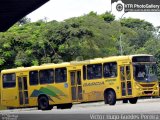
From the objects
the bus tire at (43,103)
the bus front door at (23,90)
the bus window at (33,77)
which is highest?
the bus window at (33,77)

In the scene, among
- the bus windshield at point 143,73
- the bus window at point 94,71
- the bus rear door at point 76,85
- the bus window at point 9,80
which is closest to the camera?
the bus windshield at point 143,73

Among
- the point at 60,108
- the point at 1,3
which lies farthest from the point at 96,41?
the point at 1,3

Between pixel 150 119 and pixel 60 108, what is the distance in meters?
13.9

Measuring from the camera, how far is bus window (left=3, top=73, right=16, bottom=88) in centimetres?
2977

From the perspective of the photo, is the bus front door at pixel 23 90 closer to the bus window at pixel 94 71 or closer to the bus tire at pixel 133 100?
the bus window at pixel 94 71

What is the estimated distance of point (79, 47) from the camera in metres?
42.9

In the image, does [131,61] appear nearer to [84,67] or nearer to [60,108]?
[84,67]

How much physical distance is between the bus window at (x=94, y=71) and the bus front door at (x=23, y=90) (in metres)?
4.49

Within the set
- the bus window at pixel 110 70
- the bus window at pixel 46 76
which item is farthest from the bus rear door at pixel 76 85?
the bus window at pixel 110 70

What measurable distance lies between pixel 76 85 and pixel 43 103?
2.64 metres

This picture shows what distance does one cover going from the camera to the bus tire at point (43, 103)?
28480mm

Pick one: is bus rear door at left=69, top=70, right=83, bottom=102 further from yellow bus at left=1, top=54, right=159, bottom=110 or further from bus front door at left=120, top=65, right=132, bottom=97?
bus front door at left=120, top=65, right=132, bottom=97

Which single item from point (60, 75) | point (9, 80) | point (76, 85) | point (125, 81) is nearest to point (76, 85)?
point (76, 85)

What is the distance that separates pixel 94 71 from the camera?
26.4 metres
